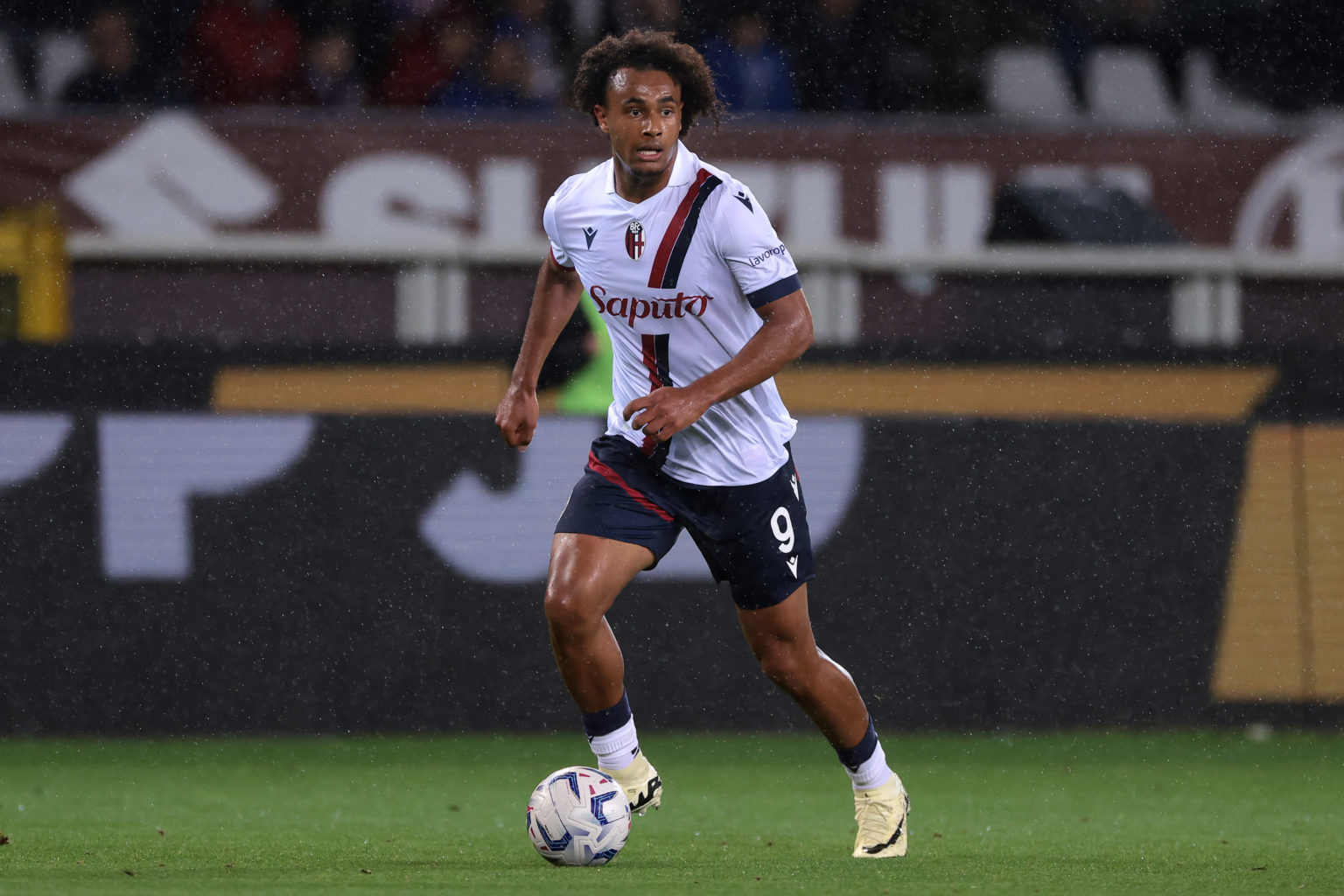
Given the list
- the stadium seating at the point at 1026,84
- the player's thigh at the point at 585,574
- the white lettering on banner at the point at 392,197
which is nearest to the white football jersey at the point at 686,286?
Answer: the player's thigh at the point at 585,574

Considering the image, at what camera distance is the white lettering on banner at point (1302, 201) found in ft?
39.3

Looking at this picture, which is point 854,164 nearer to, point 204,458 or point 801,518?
point 204,458

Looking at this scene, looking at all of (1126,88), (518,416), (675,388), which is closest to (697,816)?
(518,416)

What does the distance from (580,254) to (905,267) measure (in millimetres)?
4871

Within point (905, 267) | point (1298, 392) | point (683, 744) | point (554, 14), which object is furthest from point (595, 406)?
point (554, 14)

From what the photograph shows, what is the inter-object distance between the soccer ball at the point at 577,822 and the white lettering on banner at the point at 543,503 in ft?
10.7

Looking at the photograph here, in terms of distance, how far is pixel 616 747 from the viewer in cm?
549

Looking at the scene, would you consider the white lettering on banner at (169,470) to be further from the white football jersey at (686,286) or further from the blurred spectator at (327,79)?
the blurred spectator at (327,79)

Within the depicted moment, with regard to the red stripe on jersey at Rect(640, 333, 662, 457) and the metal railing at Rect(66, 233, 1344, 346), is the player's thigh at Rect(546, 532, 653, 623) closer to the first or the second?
the red stripe on jersey at Rect(640, 333, 662, 457)

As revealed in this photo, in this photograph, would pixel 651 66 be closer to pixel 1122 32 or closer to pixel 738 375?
pixel 738 375

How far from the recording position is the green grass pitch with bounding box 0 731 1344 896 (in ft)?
16.1

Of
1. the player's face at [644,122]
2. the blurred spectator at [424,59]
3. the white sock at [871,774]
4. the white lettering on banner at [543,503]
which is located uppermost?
the player's face at [644,122]

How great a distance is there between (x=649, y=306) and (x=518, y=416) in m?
0.48

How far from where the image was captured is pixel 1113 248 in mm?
10312
